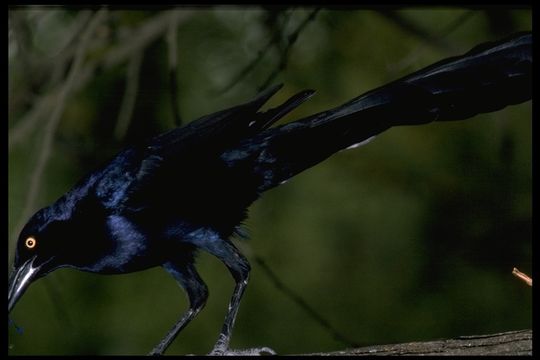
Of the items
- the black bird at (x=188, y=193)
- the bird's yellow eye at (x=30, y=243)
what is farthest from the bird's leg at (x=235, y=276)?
the bird's yellow eye at (x=30, y=243)

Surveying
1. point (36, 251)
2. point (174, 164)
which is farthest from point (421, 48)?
point (36, 251)

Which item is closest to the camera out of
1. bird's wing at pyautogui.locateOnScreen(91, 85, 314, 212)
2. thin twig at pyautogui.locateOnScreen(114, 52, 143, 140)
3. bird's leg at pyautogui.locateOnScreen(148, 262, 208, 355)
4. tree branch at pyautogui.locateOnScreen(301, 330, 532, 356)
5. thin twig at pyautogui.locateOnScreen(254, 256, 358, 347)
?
tree branch at pyautogui.locateOnScreen(301, 330, 532, 356)

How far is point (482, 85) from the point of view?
10.0 ft

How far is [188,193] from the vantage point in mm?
3482

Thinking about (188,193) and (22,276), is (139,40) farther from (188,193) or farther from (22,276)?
(22,276)

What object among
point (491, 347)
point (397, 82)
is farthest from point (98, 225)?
point (491, 347)

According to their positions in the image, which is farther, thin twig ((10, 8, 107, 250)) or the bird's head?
thin twig ((10, 8, 107, 250))

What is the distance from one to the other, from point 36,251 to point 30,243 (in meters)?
0.04

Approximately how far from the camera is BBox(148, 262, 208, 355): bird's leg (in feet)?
11.8

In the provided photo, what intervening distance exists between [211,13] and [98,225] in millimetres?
3024

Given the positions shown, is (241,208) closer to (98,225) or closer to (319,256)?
(98,225)

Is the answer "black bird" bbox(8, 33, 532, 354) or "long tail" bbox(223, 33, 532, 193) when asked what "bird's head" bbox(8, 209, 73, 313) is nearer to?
"black bird" bbox(8, 33, 532, 354)

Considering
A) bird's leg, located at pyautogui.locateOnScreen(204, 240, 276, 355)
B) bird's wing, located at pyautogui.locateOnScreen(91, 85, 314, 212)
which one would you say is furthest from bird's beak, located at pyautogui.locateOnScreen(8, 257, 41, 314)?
bird's leg, located at pyautogui.locateOnScreen(204, 240, 276, 355)

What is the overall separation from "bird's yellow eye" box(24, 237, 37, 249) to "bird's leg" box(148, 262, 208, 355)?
1.82 ft
